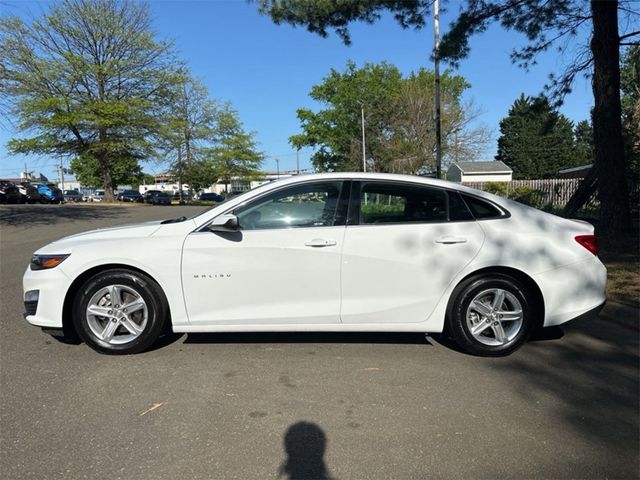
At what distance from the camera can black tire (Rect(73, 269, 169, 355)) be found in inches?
169

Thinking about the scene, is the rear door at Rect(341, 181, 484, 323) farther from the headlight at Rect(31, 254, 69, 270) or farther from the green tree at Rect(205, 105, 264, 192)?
the green tree at Rect(205, 105, 264, 192)

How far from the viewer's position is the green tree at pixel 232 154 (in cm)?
4925

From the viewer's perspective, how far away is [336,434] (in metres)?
3.12

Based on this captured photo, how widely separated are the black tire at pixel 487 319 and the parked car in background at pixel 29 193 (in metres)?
39.8

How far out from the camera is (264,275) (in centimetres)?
423

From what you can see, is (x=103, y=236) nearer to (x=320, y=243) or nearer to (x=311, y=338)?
(x=320, y=243)

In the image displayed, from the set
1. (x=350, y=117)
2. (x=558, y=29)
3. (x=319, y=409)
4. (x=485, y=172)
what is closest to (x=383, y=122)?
(x=350, y=117)

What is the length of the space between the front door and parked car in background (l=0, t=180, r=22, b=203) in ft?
118

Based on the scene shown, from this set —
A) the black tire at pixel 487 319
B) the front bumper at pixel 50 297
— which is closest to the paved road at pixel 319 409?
the black tire at pixel 487 319

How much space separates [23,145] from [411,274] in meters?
35.5

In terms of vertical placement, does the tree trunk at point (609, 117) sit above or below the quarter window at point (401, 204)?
above

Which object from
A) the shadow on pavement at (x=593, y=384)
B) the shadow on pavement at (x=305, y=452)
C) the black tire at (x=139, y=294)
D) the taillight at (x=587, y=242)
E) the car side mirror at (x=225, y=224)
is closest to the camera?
the shadow on pavement at (x=305, y=452)

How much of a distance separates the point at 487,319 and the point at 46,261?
3.79 m

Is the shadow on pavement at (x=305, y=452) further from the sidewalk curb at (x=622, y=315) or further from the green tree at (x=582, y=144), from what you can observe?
the green tree at (x=582, y=144)
